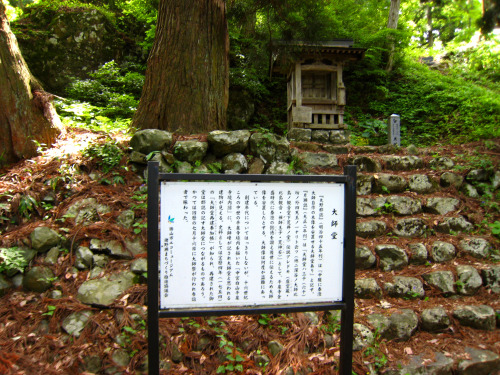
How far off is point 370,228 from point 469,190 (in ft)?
6.59

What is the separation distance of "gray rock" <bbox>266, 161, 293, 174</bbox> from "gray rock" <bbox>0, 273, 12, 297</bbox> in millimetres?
3047

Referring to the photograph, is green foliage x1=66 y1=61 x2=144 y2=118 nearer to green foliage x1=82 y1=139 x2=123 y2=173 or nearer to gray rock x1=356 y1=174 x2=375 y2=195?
green foliage x1=82 y1=139 x2=123 y2=173

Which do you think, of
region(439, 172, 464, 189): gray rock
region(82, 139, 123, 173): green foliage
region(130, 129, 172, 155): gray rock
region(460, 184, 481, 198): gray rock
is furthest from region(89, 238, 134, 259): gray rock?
region(460, 184, 481, 198): gray rock

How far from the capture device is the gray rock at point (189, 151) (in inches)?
156

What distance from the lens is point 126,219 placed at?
3359mm

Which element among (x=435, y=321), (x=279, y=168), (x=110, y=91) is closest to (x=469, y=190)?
(x=435, y=321)

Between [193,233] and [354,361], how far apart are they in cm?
181

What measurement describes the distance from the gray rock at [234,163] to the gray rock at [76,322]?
221 centimetres

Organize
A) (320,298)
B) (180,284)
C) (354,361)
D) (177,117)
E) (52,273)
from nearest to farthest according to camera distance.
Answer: (180,284) → (320,298) → (354,361) → (52,273) → (177,117)

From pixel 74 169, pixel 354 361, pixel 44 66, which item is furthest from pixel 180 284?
pixel 44 66

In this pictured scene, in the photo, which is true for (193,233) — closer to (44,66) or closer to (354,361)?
(354,361)

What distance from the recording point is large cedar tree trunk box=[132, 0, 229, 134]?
4629 millimetres

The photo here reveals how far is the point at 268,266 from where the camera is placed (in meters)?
2.00

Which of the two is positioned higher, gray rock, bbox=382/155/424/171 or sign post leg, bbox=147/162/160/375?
gray rock, bbox=382/155/424/171
